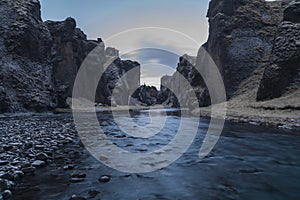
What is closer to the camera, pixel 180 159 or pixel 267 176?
pixel 267 176

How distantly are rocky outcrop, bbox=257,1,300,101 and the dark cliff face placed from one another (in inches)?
711

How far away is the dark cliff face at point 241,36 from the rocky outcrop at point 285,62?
59.2 feet

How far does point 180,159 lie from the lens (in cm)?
1284

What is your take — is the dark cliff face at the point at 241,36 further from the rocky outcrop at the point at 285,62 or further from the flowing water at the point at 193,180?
the flowing water at the point at 193,180

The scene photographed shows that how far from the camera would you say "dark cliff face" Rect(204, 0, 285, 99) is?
208ft

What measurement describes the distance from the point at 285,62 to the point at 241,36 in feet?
94.6

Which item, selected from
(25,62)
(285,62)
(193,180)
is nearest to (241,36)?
(285,62)

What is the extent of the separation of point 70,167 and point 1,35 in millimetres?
52333

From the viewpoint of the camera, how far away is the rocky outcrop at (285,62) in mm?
39500

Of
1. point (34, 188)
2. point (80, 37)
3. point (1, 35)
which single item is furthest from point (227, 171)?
point (80, 37)

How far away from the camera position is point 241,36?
66750mm

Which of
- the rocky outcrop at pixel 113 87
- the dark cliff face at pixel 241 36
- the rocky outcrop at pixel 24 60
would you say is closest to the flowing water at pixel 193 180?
the rocky outcrop at pixel 24 60

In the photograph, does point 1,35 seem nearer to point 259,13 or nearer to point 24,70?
point 24,70

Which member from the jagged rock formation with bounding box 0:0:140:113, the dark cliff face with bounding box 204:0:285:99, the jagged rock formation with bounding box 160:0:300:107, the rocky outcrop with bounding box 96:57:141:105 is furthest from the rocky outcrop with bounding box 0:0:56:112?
the rocky outcrop with bounding box 96:57:141:105
